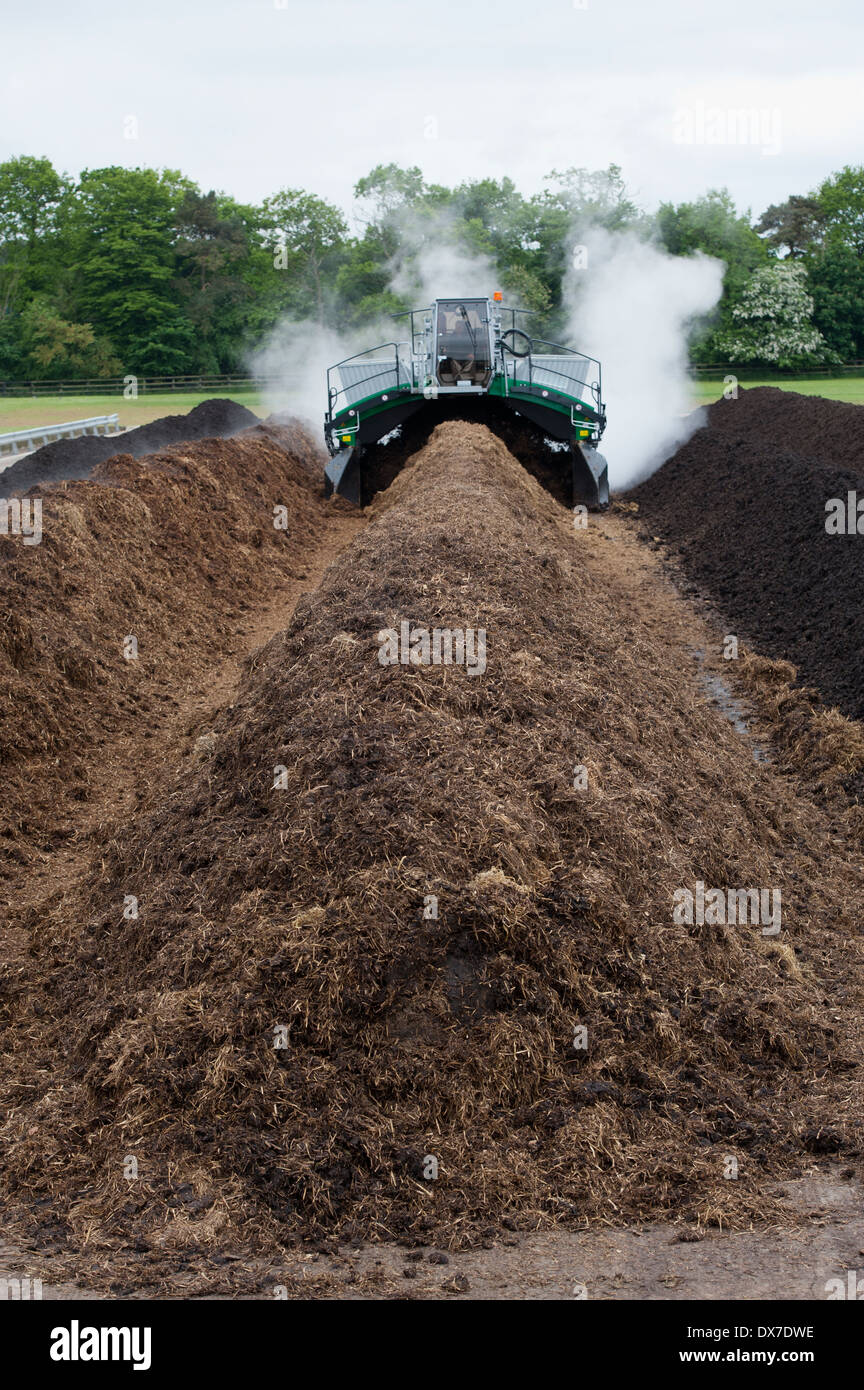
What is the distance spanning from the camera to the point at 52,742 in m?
9.34

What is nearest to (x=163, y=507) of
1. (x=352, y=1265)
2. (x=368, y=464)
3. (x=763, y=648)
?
(x=368, y=464)

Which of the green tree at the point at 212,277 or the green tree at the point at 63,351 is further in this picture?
the green tree at the point at 212,277

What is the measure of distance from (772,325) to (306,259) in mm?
19499

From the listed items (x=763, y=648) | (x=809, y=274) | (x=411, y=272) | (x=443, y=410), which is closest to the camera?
(x=763, y=648)

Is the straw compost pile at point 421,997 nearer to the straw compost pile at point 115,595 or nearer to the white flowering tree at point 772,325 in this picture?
the straw compost pile at point 115,595

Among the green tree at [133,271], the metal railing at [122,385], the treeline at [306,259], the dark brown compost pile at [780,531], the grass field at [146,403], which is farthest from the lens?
the green tree at [133,271]

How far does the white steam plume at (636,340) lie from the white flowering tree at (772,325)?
37.8 ft

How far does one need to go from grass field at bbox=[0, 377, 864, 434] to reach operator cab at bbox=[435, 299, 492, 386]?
14.3 metres

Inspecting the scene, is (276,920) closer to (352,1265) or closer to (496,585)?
(352,1265)

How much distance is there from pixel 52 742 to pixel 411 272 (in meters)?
31.2

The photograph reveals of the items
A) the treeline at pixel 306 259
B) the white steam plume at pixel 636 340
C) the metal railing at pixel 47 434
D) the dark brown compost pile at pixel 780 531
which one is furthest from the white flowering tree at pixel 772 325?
the metal railing at pixel 47 434

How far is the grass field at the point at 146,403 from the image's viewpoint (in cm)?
3778

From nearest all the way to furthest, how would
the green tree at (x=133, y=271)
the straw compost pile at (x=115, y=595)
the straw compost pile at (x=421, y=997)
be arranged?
the straw compost pile at (x=421, y=997) < the straw compost pile at (x=115, y=595) < the green tree at (x=133, y=271)

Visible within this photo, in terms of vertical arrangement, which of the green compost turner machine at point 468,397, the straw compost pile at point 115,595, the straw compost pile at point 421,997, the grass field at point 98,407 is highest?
the grass field at point 98,407
